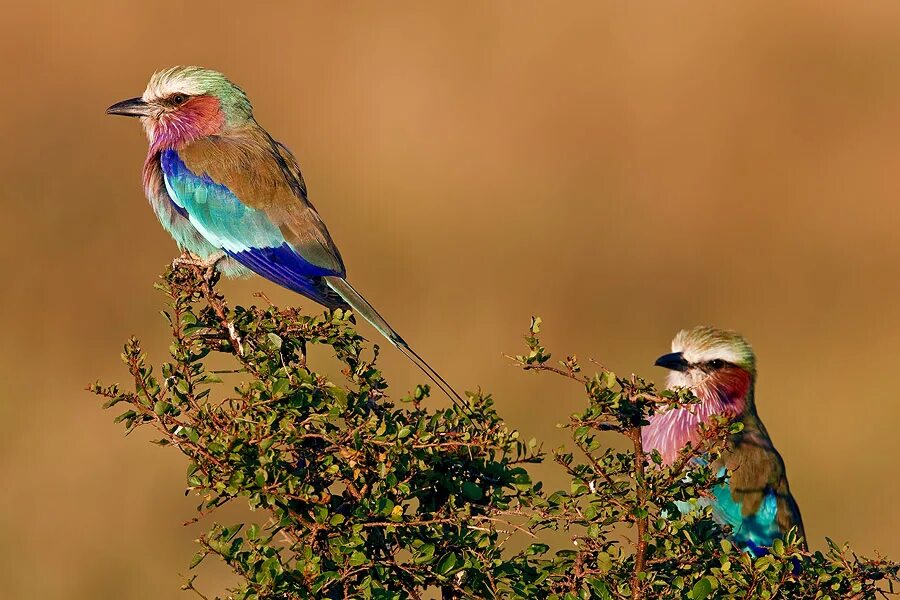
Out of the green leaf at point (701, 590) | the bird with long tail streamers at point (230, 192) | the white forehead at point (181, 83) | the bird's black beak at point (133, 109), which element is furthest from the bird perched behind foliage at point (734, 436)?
the bird's black beak at point (133, 109)

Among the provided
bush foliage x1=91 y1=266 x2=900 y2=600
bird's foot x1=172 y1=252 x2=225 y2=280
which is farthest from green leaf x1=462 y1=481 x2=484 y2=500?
bird's foot x1=172 y1=252 x2=225 y2=280

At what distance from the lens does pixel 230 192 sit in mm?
4691

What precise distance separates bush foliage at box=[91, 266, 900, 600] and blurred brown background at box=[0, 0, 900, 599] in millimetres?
3216

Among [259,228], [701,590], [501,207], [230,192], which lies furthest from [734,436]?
[501,207]

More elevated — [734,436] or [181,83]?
[181,83]

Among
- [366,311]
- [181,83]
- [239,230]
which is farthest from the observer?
[181,83]

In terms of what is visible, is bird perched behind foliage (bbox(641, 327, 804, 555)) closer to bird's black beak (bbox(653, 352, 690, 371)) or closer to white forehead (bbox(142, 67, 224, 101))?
bird's black beak (bbox(653, 352, 690, 371))

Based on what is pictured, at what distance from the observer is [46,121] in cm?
956

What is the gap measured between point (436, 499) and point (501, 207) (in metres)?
6.62

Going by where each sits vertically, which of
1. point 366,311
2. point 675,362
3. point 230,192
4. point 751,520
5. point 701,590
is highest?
point 675,362

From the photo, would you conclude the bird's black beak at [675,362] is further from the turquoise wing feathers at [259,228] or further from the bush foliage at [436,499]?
the bush foliage at [436,499]

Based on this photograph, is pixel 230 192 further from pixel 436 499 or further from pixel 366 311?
pixel 436 499

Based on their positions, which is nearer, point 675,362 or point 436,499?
point 436,499

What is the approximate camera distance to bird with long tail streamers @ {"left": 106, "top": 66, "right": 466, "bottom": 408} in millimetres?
4484
